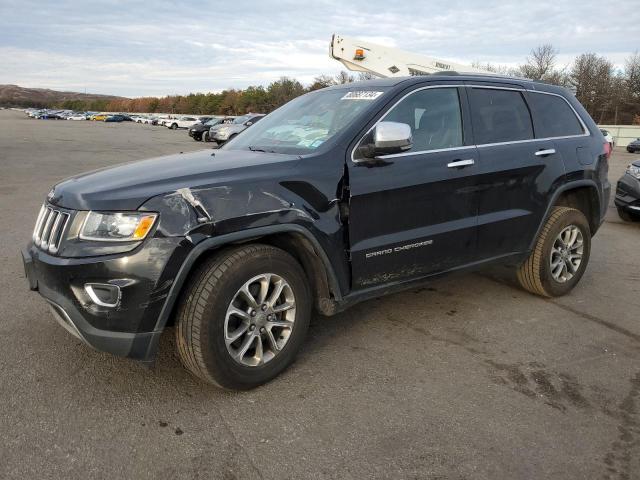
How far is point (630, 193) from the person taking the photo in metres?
8.08

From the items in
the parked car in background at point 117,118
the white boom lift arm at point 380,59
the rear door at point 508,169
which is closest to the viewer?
the rear door at point 508,169

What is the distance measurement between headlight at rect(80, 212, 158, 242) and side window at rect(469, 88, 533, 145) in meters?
2.51

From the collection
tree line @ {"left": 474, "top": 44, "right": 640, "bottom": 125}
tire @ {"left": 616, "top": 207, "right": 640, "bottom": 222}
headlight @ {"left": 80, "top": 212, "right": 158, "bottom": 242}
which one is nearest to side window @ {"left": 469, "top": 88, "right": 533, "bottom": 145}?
headlight @ {"left": 80, "top": 212, "right": 158, "bottom": 242}

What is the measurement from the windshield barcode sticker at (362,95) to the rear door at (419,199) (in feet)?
0.59

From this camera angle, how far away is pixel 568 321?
4.31 m

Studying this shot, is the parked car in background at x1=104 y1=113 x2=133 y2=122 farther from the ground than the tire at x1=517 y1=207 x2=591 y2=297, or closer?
farther from the ground

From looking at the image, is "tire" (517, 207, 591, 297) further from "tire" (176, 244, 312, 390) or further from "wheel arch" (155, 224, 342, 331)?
"tire" (176, 244, 312, 390)

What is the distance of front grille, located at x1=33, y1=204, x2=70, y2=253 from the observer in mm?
2850

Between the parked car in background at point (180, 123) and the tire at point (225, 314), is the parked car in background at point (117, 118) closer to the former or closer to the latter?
the parked car in background at point (180, 123)

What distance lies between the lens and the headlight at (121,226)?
8.79 ft

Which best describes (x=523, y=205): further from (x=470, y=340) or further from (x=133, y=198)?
(x=133, y=198)

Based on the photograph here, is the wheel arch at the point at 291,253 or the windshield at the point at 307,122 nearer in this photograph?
the wheel arch at the point at 291,253

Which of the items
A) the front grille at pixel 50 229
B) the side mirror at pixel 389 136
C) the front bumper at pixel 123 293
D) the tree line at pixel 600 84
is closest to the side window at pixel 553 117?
the side mirror at pixel 389 136

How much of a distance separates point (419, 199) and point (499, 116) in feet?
4.00
